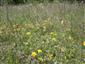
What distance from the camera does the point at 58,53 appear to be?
4215 millimetres

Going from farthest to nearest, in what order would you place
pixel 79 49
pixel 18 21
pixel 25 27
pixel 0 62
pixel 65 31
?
pixel 18 21 → pixel 25 27 → pixel 65 31 → pixel 79 49 → pixel 0 62

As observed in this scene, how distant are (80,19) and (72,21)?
9.5 inches

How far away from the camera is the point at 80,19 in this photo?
19.1 feet

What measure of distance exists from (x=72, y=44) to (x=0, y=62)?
1506 mm

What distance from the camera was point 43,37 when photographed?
4.93 meters

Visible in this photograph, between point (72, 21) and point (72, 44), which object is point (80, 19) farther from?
point (72, 44)

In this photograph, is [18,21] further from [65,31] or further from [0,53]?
[0,53]

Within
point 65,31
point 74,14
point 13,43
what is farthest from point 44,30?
point 74,14

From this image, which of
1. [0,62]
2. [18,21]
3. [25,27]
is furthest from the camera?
[18,21]

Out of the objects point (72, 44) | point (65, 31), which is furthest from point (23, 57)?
point (65, 31)

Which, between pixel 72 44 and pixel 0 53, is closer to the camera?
pixel 0 53

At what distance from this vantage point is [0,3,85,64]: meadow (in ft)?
13.4

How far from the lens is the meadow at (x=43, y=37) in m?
4.09

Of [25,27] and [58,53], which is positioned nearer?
[58,53]
